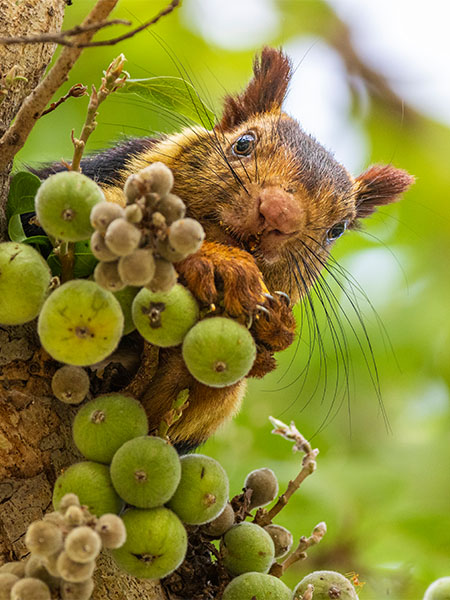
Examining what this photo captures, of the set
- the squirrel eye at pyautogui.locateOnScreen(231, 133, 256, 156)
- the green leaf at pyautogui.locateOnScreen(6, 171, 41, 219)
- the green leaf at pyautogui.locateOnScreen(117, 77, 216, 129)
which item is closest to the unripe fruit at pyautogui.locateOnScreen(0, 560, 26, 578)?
the green leaf at pyautogui.locateOnScreen(6, 171, 41, 219)

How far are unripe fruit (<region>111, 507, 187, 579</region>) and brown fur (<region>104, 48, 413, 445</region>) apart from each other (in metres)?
0.31

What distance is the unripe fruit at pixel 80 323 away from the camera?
120cm

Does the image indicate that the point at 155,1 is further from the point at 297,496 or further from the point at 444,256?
the point at 297,496

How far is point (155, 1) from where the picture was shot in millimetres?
3242

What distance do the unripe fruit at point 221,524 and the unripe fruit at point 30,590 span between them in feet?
1.83

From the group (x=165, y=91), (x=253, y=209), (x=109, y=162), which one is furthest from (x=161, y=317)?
(x=109, y=162)

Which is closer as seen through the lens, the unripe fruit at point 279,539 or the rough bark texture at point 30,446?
the rough bark texture at point 30,446

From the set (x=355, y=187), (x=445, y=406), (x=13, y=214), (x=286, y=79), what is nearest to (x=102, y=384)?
(x=13, y=214)

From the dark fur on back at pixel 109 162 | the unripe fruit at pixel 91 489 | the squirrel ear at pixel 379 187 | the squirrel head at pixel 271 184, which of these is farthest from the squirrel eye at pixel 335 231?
the unripe fruit at pixel 91 489

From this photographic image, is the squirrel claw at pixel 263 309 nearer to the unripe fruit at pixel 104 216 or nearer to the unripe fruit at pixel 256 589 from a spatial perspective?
the unripe fruit at pixel 104 216

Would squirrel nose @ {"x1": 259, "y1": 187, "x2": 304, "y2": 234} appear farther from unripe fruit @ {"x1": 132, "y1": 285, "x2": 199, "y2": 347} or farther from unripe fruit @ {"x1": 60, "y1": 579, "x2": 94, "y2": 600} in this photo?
unripe fruit @ {"x1": 60, "y1": 579, "x2": 94, "y2": 600}

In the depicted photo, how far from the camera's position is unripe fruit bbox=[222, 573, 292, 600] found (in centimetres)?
150

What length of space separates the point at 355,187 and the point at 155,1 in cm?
127

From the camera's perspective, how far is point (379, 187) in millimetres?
2791
